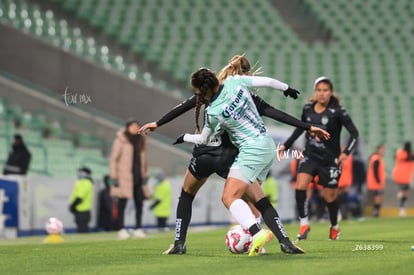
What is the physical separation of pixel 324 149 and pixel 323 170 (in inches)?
11.4

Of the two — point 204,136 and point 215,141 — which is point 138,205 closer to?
point 215,141

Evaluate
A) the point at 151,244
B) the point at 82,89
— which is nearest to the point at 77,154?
the point at 82,89

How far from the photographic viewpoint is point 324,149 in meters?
15.5

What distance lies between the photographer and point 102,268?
415 inches

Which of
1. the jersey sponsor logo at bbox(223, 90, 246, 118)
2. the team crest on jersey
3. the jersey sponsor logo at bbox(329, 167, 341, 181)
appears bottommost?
the jersey sponsor logo at bbox(329, 167, 341, 181)

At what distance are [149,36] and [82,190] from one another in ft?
46.5

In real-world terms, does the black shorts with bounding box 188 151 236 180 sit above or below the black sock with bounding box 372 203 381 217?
below

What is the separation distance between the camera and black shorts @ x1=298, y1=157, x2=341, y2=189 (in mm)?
15453

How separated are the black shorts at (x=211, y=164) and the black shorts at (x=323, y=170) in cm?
393

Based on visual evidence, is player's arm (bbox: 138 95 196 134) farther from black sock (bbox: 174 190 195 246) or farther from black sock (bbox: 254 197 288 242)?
black sock (bbox: 254 197 288 242)

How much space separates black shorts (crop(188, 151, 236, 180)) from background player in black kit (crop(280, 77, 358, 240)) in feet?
12.9

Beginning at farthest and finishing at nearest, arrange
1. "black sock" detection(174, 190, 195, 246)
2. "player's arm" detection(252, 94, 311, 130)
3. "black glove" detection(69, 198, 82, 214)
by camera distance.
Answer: "black glove" detection(69, 198, 82, 214) → "black sock" detection(174, 190, 195, 246) → "player's arm" detection(252, 94, 311, 130)

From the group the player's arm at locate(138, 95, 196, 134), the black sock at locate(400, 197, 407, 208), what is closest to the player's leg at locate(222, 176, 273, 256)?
the player's arm at locate(138, 95, 196, 134)

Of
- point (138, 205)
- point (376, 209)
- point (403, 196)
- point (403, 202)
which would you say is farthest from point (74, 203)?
point (403, 196)
